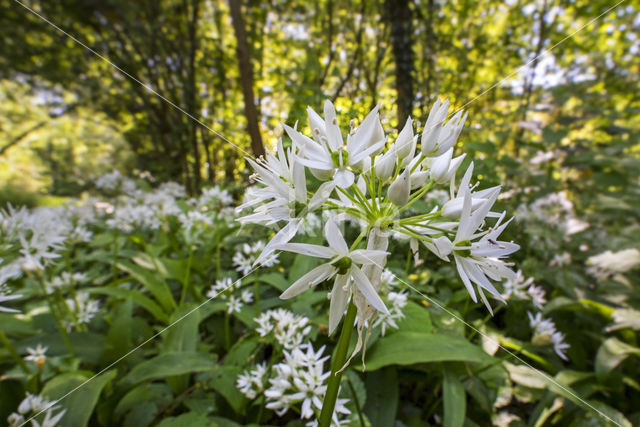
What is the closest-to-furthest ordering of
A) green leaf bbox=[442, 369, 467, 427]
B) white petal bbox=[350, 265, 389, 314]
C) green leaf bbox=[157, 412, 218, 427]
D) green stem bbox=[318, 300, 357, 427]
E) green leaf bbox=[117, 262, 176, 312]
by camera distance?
1. white petal bbox=[350, 265, 389, 314]
2. green stem bbox=[318, 300, 357, 427]
3. green leaf bbox=[157, 412, 218, 427]
4. green leaf bbox=[442, 369, 467, 427]
5. green leaf bbox=[117, 262, 176, 312]

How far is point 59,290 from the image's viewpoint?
1.35 m

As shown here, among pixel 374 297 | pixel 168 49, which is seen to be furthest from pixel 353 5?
pixel 374 297

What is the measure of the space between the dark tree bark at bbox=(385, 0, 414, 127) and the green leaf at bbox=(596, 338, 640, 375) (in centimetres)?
143

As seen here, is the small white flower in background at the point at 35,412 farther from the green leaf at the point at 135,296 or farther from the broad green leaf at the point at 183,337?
the green leaf at the point at 135,296

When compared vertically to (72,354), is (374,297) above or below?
above

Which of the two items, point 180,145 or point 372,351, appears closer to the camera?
point 372,351

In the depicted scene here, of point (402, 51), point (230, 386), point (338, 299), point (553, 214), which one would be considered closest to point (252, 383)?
point (230, 386)

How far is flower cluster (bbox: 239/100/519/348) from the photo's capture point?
48 cm

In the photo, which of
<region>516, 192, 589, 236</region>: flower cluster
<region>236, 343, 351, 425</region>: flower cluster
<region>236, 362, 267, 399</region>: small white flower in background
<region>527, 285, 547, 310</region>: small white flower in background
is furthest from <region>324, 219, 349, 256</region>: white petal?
<region>516, 192, 589, 236</region>: flower cluster

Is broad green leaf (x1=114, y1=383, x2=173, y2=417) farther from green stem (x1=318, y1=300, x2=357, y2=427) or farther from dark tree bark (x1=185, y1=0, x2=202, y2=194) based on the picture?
dark tree bark (x1=185, y1=0, x2=202, y2=194)

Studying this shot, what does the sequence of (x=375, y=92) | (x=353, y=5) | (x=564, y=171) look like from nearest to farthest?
(x=375, y=92)
(x=353, y=5)
(x=564, y=171)

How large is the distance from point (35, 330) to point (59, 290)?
17cm

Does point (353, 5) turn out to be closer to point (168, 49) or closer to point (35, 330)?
point (168, 49)

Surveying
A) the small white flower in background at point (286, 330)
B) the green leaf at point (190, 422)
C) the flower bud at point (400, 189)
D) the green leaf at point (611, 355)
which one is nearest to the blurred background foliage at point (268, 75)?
the flower bud at point (400, 189)
